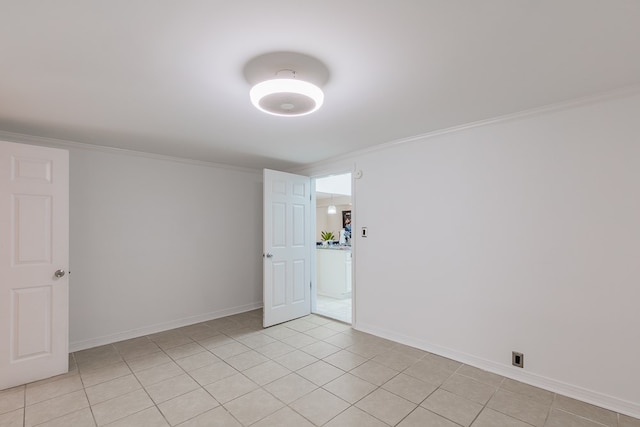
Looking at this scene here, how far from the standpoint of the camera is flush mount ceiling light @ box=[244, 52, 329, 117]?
1.79 meters

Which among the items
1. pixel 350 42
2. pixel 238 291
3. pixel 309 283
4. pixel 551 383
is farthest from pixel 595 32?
pixel 238 291

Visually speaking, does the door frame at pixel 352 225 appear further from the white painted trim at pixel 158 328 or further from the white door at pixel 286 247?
the white painted trim at pixel 158 328

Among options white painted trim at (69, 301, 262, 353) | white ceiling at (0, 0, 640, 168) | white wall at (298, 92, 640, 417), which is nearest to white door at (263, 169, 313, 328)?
white painted trim at (69, 301, 262, 353)

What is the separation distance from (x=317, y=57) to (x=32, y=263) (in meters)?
3.02

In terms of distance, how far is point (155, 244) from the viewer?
398 centimetres

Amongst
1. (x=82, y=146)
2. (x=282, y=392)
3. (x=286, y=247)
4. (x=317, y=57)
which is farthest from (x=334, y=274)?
(x=317, y=57)

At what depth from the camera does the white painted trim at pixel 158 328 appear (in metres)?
3.41

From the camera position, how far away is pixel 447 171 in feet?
10.2

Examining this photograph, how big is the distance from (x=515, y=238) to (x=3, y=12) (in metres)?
3.52

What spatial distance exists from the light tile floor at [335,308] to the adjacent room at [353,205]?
34 centimetres

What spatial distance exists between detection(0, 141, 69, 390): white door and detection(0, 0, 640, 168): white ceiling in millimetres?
435

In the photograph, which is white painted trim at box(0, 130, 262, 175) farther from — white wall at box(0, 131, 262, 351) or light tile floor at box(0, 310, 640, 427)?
light tile floor at box(0, 310, 640, 427)

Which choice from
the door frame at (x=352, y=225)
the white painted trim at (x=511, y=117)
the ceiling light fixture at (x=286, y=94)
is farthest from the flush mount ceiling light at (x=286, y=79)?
the door frame at (x=352, y=225)

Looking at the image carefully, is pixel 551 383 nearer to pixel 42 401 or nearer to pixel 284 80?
pixel 284 80
